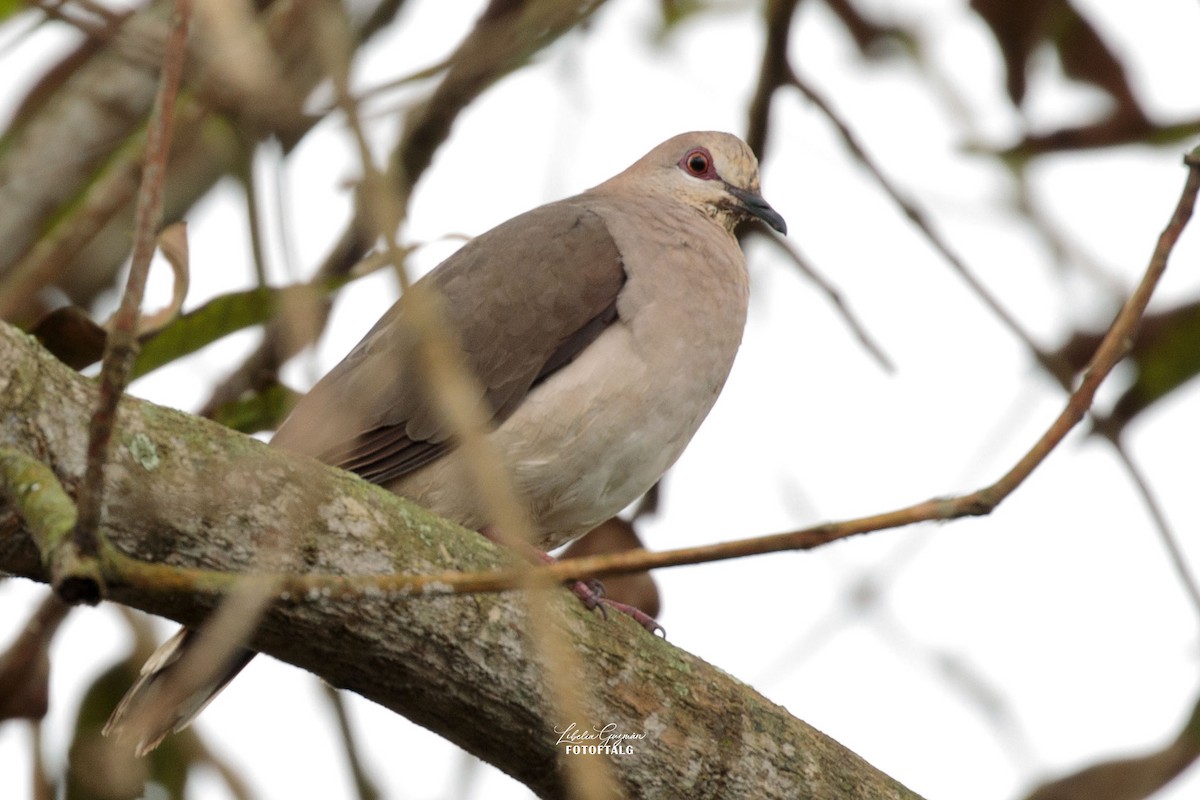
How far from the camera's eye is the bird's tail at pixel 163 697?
3123 millimetres

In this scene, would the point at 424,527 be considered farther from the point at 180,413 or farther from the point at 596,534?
the point at 596,534

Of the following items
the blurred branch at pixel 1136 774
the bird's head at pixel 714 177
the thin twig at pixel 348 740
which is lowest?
the thin twig at pixel 348 740

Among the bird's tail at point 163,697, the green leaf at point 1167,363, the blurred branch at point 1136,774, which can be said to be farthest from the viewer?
the green leaf at point 1167,363

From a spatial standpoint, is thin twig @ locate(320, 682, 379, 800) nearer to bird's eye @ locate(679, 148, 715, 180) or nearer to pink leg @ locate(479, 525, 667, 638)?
pink leg @ locate(479, 525, 667, 638)

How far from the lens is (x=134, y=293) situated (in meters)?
1.63

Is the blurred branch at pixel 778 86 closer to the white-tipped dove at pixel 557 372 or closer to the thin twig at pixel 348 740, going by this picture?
the white-tipped dove at pixel 557 372

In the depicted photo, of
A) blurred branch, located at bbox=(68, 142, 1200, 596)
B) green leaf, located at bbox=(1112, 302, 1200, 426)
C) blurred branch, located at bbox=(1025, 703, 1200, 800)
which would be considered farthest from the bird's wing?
blurred branch, located at bbox=(68, 142, 1200, 596)

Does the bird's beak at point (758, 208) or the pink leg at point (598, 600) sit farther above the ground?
the bird's beak at point (758, 208)

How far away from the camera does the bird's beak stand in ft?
16.1

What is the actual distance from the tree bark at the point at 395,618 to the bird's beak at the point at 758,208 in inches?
77.8

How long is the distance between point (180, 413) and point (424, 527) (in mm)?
502

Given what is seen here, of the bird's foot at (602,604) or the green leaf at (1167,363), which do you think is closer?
the bird's foot at (602,604)

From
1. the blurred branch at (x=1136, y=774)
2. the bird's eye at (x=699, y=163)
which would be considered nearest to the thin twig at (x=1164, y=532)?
the blurred branch at (x=1136, y=774)

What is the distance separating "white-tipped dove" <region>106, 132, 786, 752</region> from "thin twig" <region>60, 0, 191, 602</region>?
6.32 ft
